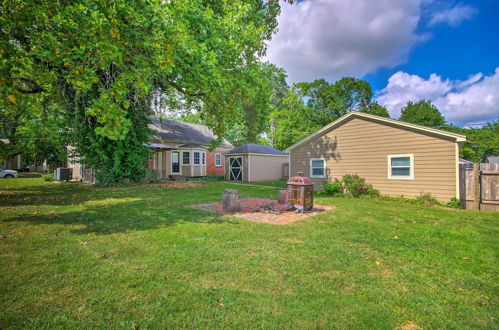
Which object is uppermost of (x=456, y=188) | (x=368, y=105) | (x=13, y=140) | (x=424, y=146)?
(x=368, y=105)

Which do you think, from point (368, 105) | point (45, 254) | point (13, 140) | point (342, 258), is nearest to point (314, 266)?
point (342, 258)

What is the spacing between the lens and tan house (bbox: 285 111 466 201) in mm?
8648

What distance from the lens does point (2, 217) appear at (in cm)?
561

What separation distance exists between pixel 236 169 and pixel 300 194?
13382 mm

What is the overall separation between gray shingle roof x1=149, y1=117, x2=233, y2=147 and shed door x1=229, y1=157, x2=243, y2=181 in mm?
3053

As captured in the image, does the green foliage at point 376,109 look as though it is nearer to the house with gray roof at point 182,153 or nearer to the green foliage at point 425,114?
the green foliage at point 425,114

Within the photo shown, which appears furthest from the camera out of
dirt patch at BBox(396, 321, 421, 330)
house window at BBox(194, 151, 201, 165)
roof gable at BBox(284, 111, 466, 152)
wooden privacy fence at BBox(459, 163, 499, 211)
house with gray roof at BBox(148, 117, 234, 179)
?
house window at BBox(194, 151, 201, 165)

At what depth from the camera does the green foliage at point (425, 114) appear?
35.0m

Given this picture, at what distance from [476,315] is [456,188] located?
818 cm

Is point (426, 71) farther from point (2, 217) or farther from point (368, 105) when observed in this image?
point (2, 217)

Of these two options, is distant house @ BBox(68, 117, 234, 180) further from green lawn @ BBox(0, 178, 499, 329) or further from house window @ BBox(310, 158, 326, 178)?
green lawn @ BBox(0, 178, 499, 329)

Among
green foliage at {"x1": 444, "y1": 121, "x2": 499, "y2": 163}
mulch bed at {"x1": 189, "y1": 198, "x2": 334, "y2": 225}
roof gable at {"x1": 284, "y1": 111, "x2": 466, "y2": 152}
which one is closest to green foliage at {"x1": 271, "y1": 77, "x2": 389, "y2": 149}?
green foliage at {"x1": 444, "y1": 121, "x2": 499, "y2": 163}

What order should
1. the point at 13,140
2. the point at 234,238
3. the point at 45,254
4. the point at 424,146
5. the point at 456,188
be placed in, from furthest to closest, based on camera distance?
the point at 13,140, the point at 424,146, the point at 456,188, the point at 234,238, the point at 45,254

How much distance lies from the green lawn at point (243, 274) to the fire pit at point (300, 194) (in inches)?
52.2
